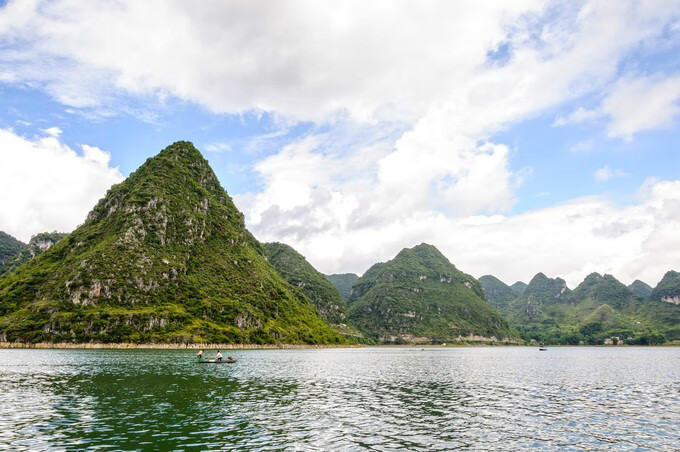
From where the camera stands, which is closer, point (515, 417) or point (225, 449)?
point (225, 449)

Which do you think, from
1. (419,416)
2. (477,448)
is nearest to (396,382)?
(419,416)

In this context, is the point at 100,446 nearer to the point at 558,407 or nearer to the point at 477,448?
the point at 477,448

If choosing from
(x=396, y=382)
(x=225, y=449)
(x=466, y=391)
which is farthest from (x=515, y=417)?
(x=396, y=382)

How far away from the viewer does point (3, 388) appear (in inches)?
2378

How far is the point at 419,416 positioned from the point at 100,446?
2950 cm

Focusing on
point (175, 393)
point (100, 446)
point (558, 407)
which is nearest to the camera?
point (100, 446)

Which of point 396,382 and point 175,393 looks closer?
point 175,393

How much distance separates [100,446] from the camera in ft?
103

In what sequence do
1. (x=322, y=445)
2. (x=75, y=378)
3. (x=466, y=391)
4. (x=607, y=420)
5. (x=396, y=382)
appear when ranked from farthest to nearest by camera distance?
(x=396, y=382), (x=75, y=378), (x=466, y=391), (x=607, y=420), (x=322, y=445)

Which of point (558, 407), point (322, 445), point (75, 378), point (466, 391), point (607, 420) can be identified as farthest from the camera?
point (75, 378)

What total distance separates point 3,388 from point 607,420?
241 ft

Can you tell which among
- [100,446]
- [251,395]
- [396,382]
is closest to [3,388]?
[251,395]

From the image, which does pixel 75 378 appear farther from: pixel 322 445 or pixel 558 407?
pixel 558 407

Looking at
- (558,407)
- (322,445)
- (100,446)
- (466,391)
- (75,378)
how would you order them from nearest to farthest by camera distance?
(100,446)
(322,445)
(558,407)
(466,391)
(75,378)
